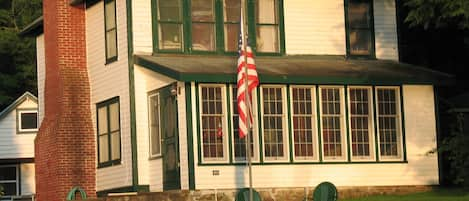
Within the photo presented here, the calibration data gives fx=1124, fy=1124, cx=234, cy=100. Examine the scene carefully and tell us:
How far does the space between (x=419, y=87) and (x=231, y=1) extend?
607cm

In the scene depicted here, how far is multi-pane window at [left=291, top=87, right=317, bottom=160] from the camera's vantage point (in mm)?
31469

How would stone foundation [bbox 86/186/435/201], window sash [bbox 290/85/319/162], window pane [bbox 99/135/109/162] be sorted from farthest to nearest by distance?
window pane [bbox 99/135/109/162] → window sash [bbox 290/85/319/162] → stone foundation [bbox 86/186/435/201]

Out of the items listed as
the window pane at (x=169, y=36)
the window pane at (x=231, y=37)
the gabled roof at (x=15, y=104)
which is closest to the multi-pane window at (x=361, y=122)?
the window pane at (x=231, y=37)

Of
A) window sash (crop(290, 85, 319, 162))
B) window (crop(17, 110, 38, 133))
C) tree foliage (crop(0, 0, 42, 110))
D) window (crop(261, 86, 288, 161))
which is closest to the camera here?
window (crop(261, 86, 288, 161))

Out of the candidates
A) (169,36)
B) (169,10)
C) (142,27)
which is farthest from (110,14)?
(169,36)

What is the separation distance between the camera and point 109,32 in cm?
3391

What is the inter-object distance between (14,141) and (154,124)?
21360mm

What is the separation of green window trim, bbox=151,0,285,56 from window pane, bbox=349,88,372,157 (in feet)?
8.72

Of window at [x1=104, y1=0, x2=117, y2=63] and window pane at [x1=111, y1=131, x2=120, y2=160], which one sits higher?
window at [x1=104, y1=0, x2=117, y2=63]

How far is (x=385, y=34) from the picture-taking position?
113 feet

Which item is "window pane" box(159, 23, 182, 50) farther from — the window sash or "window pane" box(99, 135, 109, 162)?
"window pane" box(99, 135, 109, 162)

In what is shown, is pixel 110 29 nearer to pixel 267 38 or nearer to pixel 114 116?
pixel 114 116

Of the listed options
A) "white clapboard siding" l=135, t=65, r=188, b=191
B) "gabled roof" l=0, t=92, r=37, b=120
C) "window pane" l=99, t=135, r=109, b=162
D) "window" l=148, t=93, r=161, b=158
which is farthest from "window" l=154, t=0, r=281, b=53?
"gabled roof" l=0, t=92, r=37, b=120

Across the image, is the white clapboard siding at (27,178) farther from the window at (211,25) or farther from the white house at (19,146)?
the window at (211,25)
